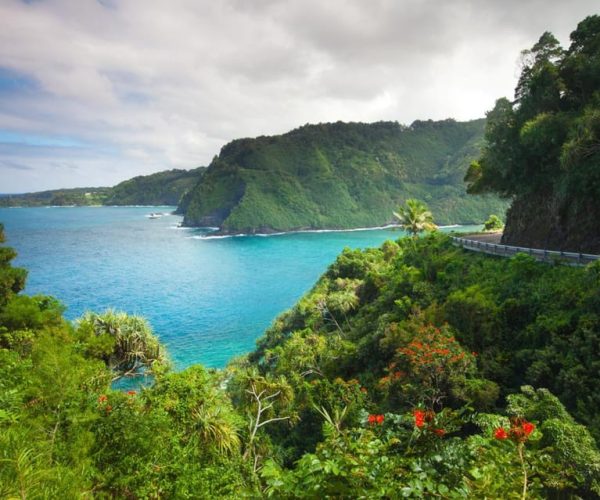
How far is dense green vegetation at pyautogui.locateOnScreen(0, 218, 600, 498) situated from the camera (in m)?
4.85

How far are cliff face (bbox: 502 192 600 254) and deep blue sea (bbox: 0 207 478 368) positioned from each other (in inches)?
1099

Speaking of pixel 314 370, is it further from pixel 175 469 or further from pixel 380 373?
pixel 175 469

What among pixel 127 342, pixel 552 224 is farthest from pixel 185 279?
pixel 552 224

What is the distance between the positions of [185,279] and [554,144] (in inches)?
2849

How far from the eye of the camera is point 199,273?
3445 inches

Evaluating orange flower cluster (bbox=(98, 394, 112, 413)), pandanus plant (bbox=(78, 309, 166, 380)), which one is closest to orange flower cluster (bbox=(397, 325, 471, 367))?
orange flower cluster (bbox=(98, 394, 112, 413))

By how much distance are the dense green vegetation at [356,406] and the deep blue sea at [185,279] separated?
14322 mm

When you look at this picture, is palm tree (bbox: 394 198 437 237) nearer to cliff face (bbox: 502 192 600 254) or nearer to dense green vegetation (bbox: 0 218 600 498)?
cliff face (bbox: 502 192 600 254)

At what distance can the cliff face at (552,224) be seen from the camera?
822 inches

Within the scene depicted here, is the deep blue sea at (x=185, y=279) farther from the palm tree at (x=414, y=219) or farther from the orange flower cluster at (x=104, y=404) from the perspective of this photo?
the palm tree at (x=414, y=219)

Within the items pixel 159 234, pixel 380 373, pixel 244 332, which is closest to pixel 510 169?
pixel 380 373

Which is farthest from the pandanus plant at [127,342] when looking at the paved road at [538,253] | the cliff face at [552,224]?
the cliff face at [552,224]

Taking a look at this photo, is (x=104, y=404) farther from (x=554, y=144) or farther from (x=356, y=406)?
(x=554, y=144)

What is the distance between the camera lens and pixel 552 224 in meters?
24.0
